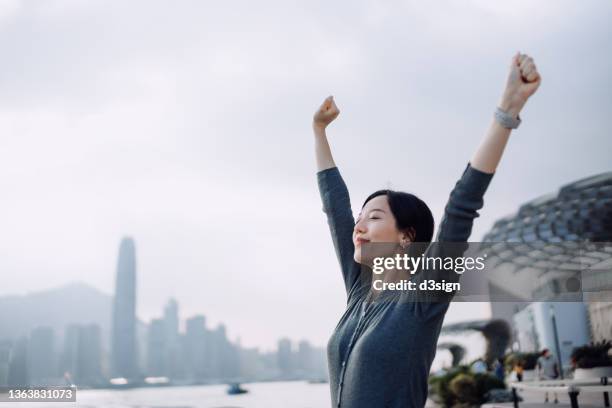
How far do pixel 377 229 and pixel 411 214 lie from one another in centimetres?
12

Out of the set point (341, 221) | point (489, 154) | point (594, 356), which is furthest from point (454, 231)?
point (594, 356)

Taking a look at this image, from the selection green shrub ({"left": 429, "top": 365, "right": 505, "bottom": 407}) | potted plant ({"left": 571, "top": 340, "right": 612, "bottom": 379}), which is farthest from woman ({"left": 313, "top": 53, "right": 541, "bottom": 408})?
green shrub ({"left": 429, "top": 365, "right": 505, "bottom": 407})

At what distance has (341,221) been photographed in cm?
207

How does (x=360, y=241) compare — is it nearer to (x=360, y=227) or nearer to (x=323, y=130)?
(x=360, y=227)

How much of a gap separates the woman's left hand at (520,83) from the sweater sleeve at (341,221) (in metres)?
0.75

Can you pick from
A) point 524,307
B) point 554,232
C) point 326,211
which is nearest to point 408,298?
point 326,211

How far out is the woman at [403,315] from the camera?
150 cm

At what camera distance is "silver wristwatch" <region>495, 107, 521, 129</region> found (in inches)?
58.8

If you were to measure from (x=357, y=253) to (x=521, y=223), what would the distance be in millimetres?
26936

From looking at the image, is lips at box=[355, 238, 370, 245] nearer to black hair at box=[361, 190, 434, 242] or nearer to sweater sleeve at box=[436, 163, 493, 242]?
black hair at box=[361, 190, 434, 242]

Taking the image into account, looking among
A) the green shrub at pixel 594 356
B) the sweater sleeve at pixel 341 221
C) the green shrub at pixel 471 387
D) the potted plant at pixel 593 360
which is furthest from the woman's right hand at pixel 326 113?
the green shrub at pixel 471 387

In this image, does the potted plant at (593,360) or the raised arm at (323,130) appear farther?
the potted plant at (593,360)

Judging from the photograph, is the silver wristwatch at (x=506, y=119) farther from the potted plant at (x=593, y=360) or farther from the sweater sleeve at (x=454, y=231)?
the potted plant at (x=593, y=360)

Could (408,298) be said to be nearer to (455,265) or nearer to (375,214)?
(455,265)
